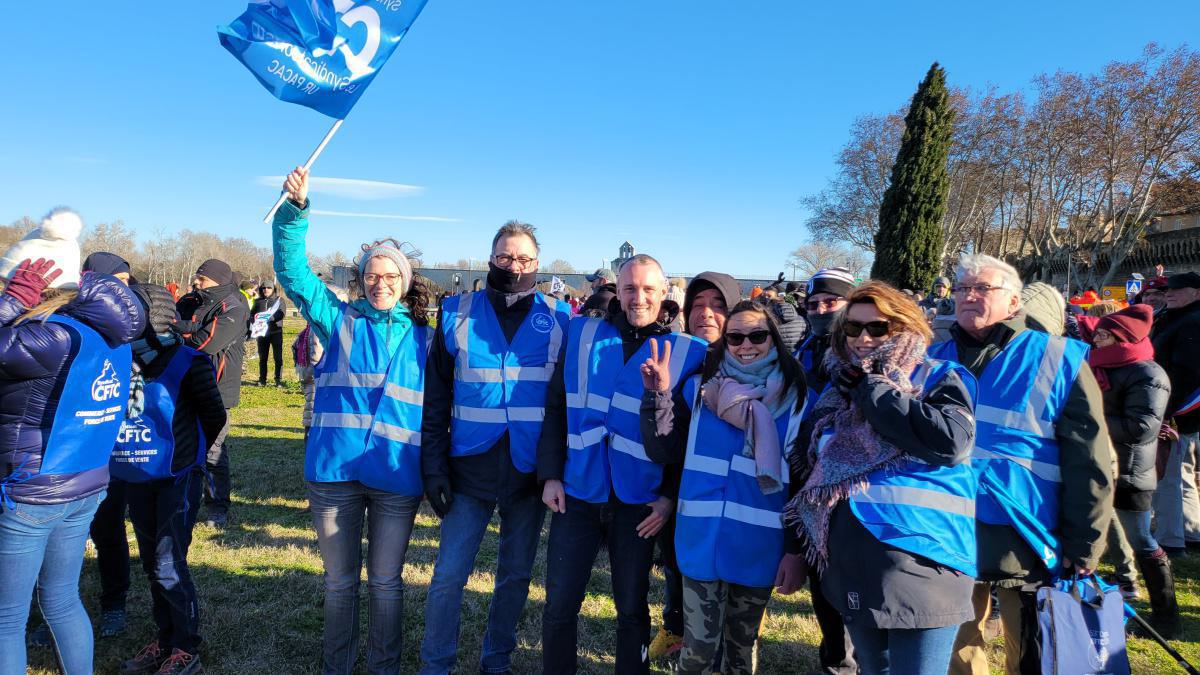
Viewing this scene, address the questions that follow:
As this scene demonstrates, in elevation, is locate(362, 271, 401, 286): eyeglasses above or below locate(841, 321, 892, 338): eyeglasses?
above

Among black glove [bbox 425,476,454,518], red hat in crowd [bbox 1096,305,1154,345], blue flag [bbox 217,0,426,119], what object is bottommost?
black glove [bbox 425,476,454,518]

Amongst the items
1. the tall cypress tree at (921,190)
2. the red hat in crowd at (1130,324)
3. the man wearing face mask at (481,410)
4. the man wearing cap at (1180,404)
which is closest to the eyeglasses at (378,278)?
the man wearing face mask at (481,410)

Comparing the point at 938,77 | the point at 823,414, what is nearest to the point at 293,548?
the point at 823,414

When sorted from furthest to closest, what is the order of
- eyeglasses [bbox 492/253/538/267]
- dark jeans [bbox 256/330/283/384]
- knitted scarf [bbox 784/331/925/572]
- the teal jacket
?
dark jeans [bbox 256/330/283/384] < eyeglasses [bbox 492/253/538/267] < the teal jacket < knitted scarf [bbox 784/331/925/572]

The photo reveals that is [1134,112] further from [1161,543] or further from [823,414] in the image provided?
[823,414]

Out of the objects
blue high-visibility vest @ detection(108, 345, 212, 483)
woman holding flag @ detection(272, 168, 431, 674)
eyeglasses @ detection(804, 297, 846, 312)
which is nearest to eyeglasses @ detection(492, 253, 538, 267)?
woman holding flag @ detection(272, 168, 431, 674)

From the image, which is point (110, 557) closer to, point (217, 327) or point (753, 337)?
point (217, 327)

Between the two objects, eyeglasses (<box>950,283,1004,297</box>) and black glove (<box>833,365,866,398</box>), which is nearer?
black glove (<box>833,365,866,398</box>)

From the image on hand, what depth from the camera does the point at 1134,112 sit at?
98.4ft

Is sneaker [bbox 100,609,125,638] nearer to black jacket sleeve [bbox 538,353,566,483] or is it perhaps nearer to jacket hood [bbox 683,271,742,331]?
black jacket sleeve [bbox 538,353,566,483]

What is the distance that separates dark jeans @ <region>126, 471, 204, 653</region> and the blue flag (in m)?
2.04

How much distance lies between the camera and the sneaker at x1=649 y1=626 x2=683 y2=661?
376cm

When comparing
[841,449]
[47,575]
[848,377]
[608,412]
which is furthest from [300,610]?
[848,377]

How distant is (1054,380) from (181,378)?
402 centimetres
